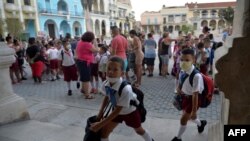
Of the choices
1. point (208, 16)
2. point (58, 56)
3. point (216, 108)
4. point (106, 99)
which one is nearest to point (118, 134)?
point (106, 99)

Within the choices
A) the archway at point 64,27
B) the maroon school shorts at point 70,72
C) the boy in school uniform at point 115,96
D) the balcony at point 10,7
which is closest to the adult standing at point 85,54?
the maroon school shorts at point 70,72

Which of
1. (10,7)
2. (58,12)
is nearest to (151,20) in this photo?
(58,12)

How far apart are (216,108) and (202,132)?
1.41 meters

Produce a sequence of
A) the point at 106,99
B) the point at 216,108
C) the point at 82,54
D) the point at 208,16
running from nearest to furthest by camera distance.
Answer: the point at 106,99 → the point at 216,108 → the point at 82,54 → the point at 208,16

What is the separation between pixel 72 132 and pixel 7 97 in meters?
1.37

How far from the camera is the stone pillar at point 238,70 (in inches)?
60.9

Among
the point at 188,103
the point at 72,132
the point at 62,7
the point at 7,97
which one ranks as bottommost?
the point at 72,132

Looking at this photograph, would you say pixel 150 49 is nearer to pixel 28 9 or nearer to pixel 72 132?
pixel 72 132

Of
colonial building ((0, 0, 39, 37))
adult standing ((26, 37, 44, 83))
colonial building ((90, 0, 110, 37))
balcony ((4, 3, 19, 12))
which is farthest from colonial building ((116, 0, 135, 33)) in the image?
adult standing ((26, 37, 44, 83))

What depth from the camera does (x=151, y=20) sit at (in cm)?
8838

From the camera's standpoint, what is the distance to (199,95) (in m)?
3.14

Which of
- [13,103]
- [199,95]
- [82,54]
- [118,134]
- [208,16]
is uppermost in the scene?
[208,16]

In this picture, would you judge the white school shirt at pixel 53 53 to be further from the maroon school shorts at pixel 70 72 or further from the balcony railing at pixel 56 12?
the balcony railing at pixel 56 12

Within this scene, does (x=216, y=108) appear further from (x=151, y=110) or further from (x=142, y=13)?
(x=142, y=13)
